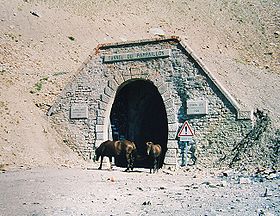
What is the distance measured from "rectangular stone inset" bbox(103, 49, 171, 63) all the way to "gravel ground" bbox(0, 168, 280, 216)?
4.88m

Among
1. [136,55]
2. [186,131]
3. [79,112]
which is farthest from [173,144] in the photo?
[79,112]

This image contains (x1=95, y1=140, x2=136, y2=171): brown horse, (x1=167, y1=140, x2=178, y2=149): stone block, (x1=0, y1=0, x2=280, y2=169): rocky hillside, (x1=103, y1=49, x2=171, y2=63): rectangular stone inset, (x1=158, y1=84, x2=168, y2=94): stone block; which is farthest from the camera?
(x1=0, y1=0, x2=280, y2=169): rocky hillside

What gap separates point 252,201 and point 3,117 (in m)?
11.2

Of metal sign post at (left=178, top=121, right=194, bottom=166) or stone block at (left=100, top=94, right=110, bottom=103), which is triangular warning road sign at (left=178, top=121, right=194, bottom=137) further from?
stone block at (left=100, top=94, right=110, bottom=103)

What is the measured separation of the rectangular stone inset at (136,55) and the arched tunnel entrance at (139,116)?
93 cm

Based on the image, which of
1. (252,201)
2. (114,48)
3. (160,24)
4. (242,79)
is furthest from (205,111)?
(160,24)

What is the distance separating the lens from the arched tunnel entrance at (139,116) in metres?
18.5

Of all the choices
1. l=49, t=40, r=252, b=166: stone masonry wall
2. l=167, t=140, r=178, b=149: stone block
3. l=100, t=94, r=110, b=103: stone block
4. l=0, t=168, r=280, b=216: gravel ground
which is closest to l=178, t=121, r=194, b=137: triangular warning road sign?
l=49, t=40, r=252, b=166: stone masonry wall

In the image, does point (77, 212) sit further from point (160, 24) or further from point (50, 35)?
point (160, 24)

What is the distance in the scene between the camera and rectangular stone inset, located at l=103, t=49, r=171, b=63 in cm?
1652

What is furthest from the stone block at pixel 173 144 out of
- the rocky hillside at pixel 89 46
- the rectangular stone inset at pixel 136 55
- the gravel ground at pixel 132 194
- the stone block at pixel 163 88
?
the rectangular stone inset at pixel 136 55

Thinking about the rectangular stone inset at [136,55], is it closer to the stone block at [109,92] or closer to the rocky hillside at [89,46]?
the stone block at [109,92]

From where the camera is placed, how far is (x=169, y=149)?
52.3 ft

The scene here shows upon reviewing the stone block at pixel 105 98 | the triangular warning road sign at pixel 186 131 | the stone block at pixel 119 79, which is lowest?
the triangular warning road sign at pixel 186 131
